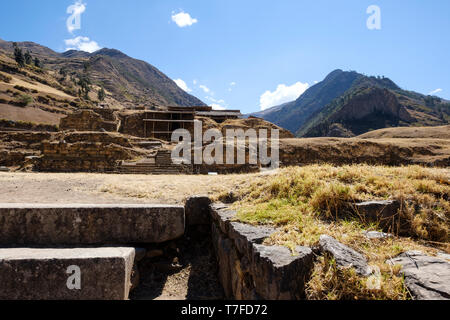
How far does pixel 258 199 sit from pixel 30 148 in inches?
845

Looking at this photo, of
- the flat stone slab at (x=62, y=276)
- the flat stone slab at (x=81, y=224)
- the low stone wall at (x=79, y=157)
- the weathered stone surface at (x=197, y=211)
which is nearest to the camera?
the flat stone slab at (x=62, y=276)

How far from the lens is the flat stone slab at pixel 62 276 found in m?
2.45

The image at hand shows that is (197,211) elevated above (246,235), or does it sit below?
below

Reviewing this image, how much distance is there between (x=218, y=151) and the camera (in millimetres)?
13562

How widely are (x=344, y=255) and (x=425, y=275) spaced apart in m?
0.51

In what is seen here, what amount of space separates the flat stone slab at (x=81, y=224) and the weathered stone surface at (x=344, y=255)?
7.87 feet

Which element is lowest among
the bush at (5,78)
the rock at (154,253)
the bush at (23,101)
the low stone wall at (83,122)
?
the rock at (154,253)

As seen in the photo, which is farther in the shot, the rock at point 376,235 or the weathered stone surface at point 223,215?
the weathered stone surface at point 223,215

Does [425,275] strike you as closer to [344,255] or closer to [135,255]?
[344,255]

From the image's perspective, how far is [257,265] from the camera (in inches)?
81.0

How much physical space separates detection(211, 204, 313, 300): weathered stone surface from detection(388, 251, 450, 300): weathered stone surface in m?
0.66

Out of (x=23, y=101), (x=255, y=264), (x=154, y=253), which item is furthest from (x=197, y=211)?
(x=23, y=101)
